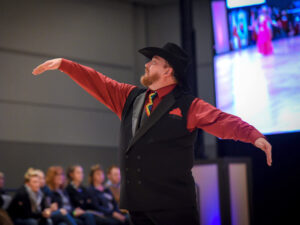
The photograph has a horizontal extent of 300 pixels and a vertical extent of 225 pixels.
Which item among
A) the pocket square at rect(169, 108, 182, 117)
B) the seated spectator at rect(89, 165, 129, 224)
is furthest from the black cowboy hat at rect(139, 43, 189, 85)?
the seated spectator at rect(89, 165, 129, 224)

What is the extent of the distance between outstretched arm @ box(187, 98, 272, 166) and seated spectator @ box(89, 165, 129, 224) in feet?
13.7

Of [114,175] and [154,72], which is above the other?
[154,72]

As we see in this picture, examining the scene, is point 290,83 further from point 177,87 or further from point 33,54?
point 33,54

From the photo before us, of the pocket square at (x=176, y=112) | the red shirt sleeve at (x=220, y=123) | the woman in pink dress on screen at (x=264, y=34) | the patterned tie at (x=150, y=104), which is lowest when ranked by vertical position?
the red shirt sleeve at (x=220, y=123)

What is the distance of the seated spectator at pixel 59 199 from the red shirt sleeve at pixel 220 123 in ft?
12.5

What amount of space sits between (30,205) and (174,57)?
371 cm

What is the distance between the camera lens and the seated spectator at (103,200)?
21.2 feet

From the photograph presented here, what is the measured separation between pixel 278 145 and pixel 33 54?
14.7ft

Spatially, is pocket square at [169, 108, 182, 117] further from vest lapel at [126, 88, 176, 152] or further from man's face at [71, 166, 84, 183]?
man's face at [71, 166, 84, 183]

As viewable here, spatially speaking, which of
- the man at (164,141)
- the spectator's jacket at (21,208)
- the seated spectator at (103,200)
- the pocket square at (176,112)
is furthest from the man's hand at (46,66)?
the seated spectator at (103,200)

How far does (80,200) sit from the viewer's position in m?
6.30

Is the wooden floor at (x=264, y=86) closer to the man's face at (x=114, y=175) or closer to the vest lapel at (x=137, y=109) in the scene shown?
the man's face at (x=114, y=175)

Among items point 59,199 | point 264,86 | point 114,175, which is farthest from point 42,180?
point 264,86

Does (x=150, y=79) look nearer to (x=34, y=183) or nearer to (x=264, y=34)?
(x=264, y=34)
